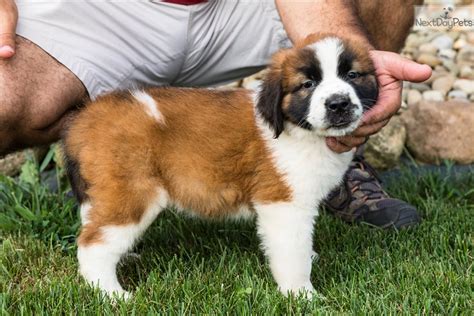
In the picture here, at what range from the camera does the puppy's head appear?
129 inches

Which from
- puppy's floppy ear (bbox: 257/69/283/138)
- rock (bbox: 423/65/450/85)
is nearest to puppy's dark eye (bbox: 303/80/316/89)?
puppy's floppy ear (bbox: 257/69/283/138)

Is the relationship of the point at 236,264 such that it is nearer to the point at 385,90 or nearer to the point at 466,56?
the point at 385,90

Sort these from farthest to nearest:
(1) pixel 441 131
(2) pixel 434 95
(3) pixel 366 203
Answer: (2) pixel 434 95 < (1) pixel 441 131 < (3) pixel 366 203

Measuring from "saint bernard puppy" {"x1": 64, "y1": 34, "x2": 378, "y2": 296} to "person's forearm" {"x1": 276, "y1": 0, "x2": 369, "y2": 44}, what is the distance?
1.15 ft

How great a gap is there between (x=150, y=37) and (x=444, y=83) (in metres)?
3.35

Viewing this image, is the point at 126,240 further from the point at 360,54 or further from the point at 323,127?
the point at 360,54

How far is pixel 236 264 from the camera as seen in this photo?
3.82 m

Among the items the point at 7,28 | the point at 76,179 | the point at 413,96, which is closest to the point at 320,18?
the point at 76,179

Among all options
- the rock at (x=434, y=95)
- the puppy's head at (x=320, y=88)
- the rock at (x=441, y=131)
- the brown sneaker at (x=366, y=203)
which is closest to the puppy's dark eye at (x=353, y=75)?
the puppy's head at (x=320, y=88)

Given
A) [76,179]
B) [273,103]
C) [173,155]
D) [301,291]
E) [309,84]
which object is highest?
[309,84]

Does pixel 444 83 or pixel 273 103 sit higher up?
pixel 273 103

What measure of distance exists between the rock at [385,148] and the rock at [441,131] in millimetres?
181

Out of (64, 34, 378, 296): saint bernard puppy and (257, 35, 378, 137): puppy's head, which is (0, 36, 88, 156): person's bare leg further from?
(257, 35, 378, 137): puppy's head

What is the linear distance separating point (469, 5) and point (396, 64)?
4792 mm
